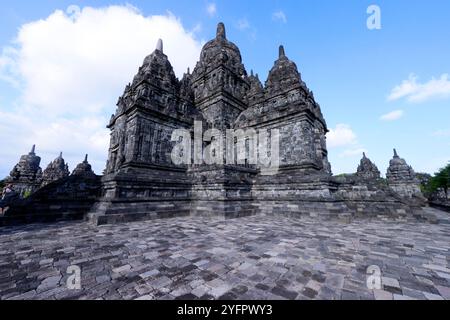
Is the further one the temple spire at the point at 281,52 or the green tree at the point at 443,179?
the green tree at the point at 443,179

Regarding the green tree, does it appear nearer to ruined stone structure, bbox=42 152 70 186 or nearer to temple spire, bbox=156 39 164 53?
temple spire, bbox=156 39 164 53

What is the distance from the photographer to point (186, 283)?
9.37 feet

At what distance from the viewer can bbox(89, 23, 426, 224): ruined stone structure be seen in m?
9.59

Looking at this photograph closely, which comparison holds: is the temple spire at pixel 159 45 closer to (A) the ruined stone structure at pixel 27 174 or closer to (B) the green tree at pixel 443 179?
(A) the ruined stone structure at pixel 27 174

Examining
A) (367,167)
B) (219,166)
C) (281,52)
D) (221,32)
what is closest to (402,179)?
(367,167)

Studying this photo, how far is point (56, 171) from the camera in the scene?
2795 cm

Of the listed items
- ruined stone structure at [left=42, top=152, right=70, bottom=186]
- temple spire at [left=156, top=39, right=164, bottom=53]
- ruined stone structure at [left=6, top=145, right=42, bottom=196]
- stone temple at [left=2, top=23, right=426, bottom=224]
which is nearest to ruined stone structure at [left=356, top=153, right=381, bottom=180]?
stone temple at [left=2, top=23, right=426, bottom=224]

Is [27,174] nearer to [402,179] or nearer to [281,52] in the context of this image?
[281,52]

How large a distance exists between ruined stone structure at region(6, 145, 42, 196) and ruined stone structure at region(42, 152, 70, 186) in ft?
2.66

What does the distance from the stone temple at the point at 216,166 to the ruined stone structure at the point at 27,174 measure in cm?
1743

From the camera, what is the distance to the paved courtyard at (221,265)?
262cm

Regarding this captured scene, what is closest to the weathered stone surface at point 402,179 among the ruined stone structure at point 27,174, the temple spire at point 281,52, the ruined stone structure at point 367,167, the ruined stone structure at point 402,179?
the ruined stone structure at point 402,179

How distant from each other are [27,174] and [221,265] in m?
33.2
